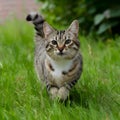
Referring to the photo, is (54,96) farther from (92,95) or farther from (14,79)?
(14,79)

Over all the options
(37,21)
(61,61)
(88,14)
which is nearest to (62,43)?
(61,61)

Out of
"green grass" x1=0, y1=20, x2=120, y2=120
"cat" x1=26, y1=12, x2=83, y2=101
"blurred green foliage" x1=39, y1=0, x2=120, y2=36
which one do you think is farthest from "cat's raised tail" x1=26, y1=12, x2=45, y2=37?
"blurred green foliage" x1=39, y1=0, x2=120, y2=36

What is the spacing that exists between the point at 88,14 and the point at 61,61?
339 cm

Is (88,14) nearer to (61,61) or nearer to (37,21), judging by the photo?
(37,21)

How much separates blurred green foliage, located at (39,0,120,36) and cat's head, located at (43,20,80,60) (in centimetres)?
271

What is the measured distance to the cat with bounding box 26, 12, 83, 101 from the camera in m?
4.43

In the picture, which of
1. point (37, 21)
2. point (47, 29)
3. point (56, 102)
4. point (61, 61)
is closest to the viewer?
point (56, 102)

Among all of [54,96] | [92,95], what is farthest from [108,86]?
[54,96]

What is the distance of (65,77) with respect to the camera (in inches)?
178

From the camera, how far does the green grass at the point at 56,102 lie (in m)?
4.11

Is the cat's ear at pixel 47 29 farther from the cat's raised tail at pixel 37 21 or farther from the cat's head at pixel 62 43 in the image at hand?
the cat's raised tail at pixel 37 21

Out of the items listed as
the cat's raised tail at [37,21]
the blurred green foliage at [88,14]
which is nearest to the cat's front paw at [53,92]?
the cat's raised tail at [37,21]

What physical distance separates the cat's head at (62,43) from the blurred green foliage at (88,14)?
2.71m

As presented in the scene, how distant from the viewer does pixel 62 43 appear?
14.5ft
